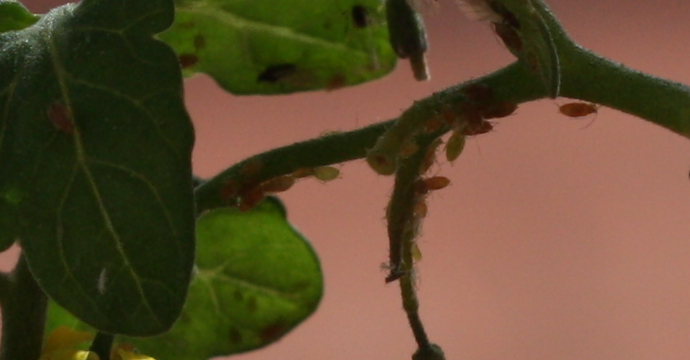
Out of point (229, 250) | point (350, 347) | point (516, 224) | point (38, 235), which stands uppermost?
point (38, 235)

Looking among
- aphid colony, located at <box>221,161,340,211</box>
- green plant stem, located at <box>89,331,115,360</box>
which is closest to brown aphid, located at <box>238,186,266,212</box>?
aphid colony, located at <box>221,161,340,211</box>

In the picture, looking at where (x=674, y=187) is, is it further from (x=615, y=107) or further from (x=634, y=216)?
(x=615, y=107)

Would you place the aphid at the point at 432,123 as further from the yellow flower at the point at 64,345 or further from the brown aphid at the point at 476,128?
the yellow flower at the point at 64,345

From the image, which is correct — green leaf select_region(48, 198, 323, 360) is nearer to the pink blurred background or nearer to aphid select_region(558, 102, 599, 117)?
aphid select_region(558, 102, 599, 117)

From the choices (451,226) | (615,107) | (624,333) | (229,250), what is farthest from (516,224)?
(615,107)

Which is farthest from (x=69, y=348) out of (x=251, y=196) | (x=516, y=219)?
(x=516, y=219)

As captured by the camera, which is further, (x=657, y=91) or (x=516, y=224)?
(x=516, y=224)
